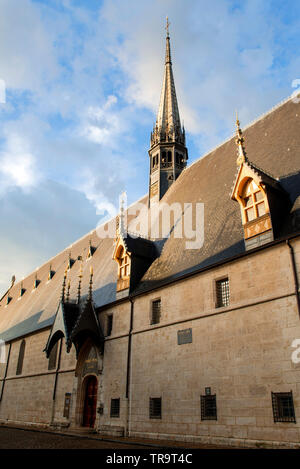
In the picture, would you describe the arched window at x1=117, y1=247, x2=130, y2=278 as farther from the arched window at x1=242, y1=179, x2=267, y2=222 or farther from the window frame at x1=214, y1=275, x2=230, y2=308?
the arched window at x1=242, y1=179, x2=267, y2=222

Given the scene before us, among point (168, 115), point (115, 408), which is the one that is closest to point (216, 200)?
point (115, 408)

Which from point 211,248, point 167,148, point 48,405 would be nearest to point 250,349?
point 211,248

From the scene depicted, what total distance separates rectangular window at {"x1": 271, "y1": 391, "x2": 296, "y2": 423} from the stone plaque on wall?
167 inches

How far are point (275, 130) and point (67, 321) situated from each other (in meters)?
15.4

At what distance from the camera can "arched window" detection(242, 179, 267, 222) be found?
48.4ft

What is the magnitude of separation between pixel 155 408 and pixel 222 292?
5683mm

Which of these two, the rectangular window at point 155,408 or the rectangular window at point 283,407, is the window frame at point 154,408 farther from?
the rectangular window at point 283,407

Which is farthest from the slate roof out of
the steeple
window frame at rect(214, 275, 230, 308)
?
the steeple

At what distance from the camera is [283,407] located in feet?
38.7
